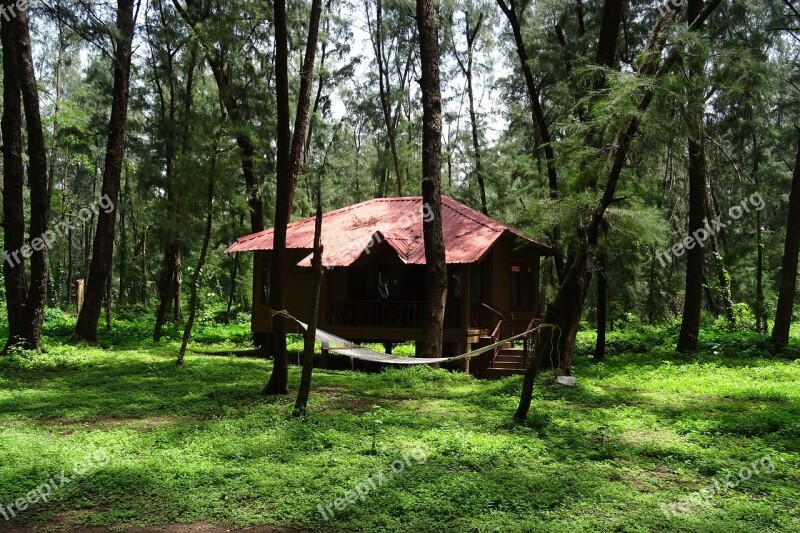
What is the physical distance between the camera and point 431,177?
12672mm

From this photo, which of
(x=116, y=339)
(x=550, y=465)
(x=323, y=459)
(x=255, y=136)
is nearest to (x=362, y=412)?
(x=323, y=459)

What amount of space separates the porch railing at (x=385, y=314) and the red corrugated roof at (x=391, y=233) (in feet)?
5.03

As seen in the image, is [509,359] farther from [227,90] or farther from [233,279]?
[233,279]

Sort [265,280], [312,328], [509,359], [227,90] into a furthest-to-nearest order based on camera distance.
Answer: [227,90] → [265,280] → [509,359] → [312,328]

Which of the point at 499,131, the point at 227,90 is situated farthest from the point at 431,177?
the point at 499,131

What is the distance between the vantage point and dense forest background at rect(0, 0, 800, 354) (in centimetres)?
985

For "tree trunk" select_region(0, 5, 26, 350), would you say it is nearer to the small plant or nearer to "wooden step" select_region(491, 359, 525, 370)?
the small plant

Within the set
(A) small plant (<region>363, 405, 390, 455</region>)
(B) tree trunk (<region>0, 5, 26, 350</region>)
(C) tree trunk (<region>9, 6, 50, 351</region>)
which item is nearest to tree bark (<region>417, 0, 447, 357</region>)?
(A) small plant (<region>363, 405, 390, 455</region>)

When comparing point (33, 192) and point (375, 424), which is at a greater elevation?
point (33, 192)

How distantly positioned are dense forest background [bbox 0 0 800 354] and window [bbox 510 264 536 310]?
1.07m

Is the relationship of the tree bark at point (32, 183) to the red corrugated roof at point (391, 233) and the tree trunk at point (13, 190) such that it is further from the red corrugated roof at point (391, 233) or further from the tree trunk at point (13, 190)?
the red corrugated roof at point (391, 233)

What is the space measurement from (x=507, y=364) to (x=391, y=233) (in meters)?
4.56

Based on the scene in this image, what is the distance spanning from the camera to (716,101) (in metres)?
22.3

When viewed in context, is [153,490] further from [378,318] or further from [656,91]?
[378,318]
